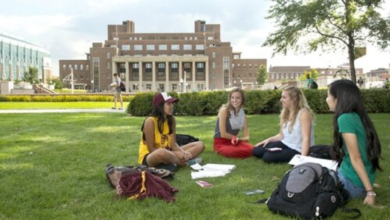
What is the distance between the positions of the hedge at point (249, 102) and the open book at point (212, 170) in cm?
1064

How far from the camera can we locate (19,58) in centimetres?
11800

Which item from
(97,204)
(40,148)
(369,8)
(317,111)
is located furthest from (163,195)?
(369,8)

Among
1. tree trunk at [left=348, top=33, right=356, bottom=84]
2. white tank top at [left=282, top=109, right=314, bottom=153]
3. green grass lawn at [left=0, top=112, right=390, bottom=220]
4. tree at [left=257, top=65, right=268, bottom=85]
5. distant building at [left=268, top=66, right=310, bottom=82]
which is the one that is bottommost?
green grass lawn at [left=0, top=112, right=390, bottom=220]

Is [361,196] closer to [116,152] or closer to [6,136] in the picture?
[116,152]

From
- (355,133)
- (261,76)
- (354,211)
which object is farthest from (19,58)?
(354,211)

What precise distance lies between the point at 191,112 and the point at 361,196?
12934mm

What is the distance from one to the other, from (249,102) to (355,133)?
13.3m

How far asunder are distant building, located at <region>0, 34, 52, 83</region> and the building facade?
594 inches

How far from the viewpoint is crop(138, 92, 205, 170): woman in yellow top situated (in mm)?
5754

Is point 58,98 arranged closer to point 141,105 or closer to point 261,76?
point 141,105

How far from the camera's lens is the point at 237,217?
381 centimetres

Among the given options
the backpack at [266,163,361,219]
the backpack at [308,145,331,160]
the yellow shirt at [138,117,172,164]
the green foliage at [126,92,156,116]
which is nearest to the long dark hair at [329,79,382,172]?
the backpack at [266,163,361,219]

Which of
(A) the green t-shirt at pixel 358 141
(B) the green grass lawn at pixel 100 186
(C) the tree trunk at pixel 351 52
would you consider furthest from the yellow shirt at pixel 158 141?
(C) the tree trunk at pixel 351 52

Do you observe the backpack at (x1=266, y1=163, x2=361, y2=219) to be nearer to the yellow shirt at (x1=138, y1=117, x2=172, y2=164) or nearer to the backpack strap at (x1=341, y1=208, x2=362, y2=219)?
the backpack strap at (x1=341, y1=208, x2=362, y2=219)
